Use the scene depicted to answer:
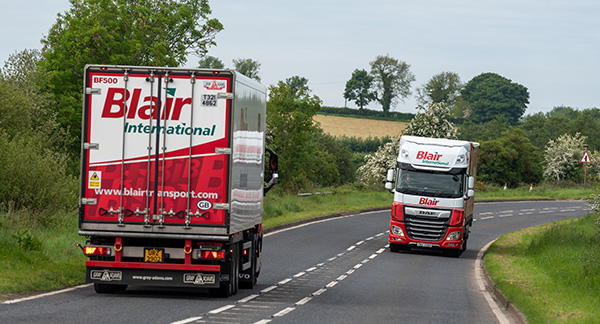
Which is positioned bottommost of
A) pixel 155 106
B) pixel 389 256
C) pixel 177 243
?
pixel 389 256

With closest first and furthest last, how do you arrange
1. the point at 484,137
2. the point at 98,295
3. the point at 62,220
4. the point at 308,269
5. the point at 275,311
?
the point at 275,311 < the point at 98,295 < the point at 308,269 < the point at 62,220 < the point at 484,137

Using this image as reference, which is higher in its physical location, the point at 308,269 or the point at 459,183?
the point at 459,183

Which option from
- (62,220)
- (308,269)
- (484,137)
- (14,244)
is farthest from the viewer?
(484,137)

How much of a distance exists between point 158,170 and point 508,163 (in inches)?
3093

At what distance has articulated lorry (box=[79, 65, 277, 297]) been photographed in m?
13.1

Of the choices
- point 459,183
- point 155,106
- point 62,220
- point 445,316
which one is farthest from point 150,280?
point 459,183

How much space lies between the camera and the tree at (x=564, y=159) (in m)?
88.0

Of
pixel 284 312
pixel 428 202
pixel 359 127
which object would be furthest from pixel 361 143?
pixel 284 312

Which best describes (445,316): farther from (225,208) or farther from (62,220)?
(62,220)

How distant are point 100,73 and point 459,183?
15.0 meters

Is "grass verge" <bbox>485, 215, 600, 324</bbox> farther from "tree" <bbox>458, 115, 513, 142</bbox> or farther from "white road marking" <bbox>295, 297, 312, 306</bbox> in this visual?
"tree" <bbox>458, 115, 513, 142</bbox>

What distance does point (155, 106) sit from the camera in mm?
13258

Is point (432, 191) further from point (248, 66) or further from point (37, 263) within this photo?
point (248, 66)

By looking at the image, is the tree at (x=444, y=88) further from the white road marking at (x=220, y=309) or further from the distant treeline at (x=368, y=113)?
the white road marking at (x=220, y=309)
